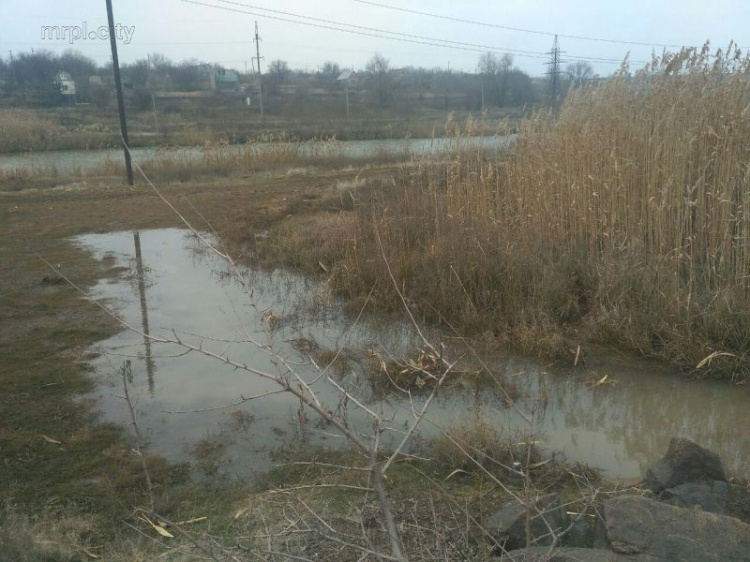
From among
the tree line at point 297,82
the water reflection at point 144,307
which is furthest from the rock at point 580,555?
the tree line at point 297,82

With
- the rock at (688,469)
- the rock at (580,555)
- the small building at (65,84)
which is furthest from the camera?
the small building at (65,84)

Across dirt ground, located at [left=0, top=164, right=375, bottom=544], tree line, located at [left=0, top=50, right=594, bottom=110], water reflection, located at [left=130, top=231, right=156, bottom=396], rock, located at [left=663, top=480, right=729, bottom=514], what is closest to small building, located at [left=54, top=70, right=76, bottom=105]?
tree line, located at [left=0, top=50, right=594, bottom=110]

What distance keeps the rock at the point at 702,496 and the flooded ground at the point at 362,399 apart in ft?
2.22

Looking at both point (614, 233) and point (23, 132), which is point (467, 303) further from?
point (23, 132)

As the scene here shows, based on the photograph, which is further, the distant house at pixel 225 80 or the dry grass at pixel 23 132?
the distant house at pixel 225 80

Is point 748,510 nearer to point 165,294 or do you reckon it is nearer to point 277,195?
point 165,294

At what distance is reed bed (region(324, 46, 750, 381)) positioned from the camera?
5309mm

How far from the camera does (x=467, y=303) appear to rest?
235 inches

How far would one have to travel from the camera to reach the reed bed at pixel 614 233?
17.4ft

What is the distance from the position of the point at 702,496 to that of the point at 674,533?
0.53 metres

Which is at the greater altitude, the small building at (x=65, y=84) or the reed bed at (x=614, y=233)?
the small building at (x=65, y=84)

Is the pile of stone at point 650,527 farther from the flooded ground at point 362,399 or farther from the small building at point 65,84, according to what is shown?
the small building at point 65,84

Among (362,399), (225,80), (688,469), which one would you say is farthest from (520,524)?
(225,80)

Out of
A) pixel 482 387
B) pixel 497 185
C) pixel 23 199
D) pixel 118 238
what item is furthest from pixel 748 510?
pixel 23 199
